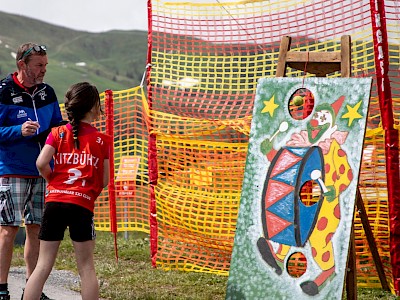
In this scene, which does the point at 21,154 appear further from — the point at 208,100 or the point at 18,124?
the point at 208,100

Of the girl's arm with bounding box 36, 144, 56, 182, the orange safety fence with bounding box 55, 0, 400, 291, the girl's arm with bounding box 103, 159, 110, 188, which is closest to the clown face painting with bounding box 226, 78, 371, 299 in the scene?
the girl's arm with bounding box 103, 159, 110, 188

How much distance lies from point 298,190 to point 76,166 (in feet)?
4.99

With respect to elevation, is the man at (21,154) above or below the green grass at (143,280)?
above

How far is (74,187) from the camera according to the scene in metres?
4.93

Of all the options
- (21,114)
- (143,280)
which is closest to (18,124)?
(21,114)

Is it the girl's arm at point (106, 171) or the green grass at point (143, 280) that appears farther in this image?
the green grass at point (143, 280)

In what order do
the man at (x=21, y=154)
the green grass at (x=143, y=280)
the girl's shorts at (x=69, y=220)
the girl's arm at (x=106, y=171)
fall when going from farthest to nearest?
the green grass at (x=143, y=280)
the man at (x=21, y=154)
the girl's arm at (x=106, y=171)
the girl's shorts at (x=69, y=220)

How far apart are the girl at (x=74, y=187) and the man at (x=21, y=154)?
0.84m

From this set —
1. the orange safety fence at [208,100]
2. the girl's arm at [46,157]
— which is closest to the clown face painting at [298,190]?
the girl's arm at [46,157]

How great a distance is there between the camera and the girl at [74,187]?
4922 millimetres

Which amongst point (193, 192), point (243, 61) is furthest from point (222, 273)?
point (243, 61)

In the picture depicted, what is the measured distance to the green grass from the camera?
21.4 ft

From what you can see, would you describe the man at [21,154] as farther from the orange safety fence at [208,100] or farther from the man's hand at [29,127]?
the orange safety fence at [208,100]

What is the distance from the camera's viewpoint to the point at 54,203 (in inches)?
194
